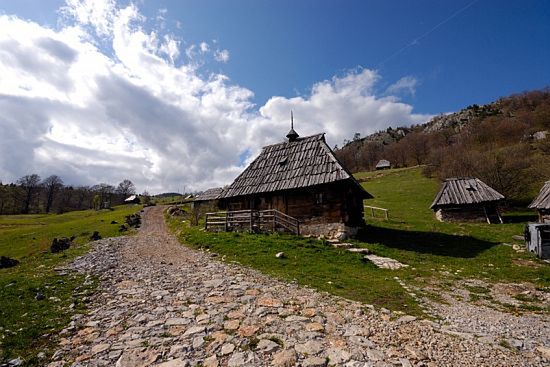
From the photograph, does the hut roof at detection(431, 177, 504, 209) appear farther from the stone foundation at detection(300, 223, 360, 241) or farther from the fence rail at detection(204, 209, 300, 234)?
the fence rail at detection(204, 209, 300, 234)

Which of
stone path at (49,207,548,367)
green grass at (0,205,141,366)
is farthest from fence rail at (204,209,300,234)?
green grass at (0,205,141,366)

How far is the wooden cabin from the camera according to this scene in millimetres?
17828

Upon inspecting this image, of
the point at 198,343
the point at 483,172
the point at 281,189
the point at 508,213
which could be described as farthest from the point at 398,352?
the point at 483,172

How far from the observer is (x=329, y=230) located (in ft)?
58.7

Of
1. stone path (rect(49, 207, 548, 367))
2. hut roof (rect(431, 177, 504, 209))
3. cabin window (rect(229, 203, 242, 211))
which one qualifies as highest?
hut roof (rect(431, 177, 504, 209))

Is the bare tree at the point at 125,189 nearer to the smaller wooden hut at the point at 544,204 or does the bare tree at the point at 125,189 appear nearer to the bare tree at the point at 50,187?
the bare tree at the point at 50,187

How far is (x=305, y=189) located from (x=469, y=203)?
64.1ft

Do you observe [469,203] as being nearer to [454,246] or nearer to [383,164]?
[454,246]

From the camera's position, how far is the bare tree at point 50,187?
84688mm

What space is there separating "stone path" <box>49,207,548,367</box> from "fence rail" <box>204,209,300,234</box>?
9495mm

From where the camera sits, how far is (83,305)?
286 inches

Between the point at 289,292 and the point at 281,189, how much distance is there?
11.3 m

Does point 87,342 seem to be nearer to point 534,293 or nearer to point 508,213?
point 534,293

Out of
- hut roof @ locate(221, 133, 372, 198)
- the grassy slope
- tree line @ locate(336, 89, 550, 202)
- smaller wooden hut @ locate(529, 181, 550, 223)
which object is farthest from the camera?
tree line @ locate(336, 89, 550, 202)
